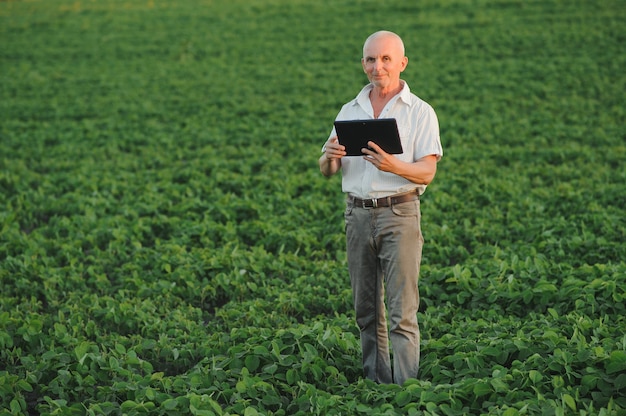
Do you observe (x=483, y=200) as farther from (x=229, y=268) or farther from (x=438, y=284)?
(x=229, y=268)

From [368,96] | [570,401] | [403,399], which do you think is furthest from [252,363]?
[570,401]

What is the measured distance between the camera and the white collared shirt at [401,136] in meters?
4.54

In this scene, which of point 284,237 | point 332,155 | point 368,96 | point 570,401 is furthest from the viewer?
point 284,237

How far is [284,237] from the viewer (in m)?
8.30

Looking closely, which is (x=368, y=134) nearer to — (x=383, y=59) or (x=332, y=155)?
(x=332, y=155)

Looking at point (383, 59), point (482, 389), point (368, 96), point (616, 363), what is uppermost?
point (383, 59)

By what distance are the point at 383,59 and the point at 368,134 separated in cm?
47

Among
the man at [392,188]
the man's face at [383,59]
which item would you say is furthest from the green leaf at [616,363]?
the man's face at [383,59]

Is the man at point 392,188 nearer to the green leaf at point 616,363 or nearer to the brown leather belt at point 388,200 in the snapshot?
the brown leather belt at point 388,200

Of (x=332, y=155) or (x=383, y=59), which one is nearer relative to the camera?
(x=383, y=59)

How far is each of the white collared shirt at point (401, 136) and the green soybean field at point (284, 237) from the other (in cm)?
125

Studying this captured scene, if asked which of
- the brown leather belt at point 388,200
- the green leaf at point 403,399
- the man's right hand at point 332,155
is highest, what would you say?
the man's right hand at point 332,155

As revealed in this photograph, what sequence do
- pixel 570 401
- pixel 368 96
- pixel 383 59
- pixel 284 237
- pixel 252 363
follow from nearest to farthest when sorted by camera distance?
pixel 570 401
pixel 383 59
pixel 368 96
pixel 252 363
pixel 284 237

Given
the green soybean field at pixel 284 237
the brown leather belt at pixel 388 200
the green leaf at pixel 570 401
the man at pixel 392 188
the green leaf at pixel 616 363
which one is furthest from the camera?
the green soybean field at pixel 284 237
